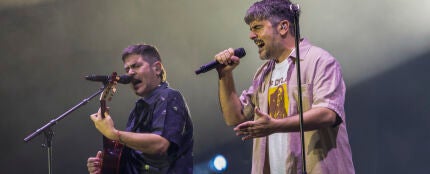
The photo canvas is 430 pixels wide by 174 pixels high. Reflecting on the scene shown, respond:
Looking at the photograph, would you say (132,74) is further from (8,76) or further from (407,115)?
(407,115)

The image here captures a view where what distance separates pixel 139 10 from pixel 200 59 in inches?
32.4

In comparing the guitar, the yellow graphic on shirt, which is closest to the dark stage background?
the guitar

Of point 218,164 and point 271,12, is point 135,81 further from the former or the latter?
point 218,164

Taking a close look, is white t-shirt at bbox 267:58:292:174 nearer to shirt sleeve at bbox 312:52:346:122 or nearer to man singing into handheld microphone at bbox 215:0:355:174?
man singing into handheld microphone at bbox 215:0:355:174

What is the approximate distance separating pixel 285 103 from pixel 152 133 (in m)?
0.84

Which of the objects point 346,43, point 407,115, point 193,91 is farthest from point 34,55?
point 407,115

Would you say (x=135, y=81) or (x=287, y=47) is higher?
(x=287, y=47)

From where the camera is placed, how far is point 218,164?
6203 mm

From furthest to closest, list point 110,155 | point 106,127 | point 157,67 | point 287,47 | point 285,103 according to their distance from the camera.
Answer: point 157,67 < point 110,155 < point 106,127 < point 287,47 < point 285,103

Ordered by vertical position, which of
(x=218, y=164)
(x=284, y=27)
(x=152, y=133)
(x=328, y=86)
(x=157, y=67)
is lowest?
(x=218, y=164)

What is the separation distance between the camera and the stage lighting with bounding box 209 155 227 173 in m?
6.15

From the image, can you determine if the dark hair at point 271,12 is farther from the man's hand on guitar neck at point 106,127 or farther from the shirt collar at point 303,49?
the man's hand on guitar neck at point 106,127

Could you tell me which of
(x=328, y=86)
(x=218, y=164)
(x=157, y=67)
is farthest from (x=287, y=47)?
(x=218, y=164)

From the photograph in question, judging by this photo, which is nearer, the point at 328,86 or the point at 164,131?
the point at 328,86
